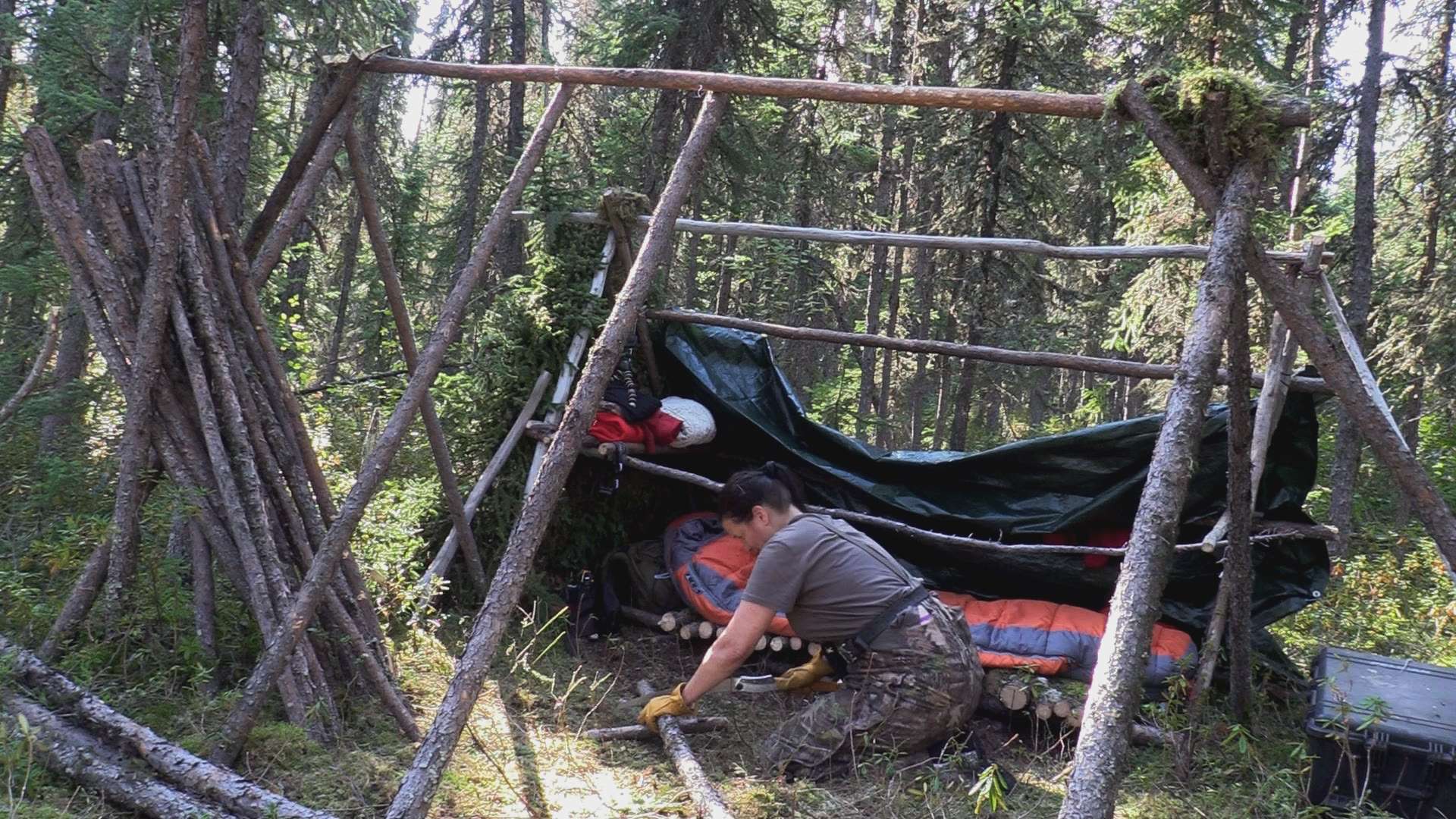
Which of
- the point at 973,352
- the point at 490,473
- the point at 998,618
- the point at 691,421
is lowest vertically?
the point at 998,618

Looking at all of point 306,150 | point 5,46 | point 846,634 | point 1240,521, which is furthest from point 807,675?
A: point 5,46

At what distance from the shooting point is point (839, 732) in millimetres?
4336

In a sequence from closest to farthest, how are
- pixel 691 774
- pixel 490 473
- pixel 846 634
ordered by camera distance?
pixel 691 774, pixel 846 634, pixel 490 473

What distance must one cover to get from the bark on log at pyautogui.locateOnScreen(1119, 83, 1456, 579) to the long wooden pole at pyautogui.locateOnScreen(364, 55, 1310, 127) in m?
0.32

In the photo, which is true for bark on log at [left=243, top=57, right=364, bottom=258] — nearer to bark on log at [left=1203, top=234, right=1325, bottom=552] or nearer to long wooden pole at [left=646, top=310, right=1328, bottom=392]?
long wooden pole at [left=646, top=310, right=1328, bottom=392]

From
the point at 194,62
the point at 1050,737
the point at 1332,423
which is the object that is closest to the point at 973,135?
the point at 1050,737

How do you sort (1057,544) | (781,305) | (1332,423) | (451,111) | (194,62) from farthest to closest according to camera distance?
(451,111)
(1332,423)
(781,305)
(1057,544)
(194,62)

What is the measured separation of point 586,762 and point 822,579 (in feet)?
4.38

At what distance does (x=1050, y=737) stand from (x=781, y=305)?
32.2ft

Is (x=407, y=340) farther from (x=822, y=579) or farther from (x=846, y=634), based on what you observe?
(x=846, y=634)

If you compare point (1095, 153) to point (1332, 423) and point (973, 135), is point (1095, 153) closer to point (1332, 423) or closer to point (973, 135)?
point (973, 135)

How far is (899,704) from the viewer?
4297mm

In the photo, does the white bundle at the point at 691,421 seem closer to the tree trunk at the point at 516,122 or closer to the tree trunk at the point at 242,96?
the tree trunk at the point at 242,96

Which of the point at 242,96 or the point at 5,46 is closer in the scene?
the point at 242,96
